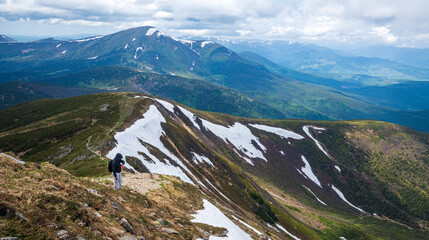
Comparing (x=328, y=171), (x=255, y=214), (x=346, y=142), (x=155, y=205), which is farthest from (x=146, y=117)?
(x=346, y=142)

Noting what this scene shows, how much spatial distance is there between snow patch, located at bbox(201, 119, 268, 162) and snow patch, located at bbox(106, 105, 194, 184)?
6099 cm

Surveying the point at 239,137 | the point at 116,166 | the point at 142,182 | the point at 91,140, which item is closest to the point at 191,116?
the point at 239,137

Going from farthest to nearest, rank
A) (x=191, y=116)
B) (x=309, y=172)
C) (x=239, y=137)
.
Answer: (x=309, y=172)
(x=239, y=137)
(x=191, y=116)

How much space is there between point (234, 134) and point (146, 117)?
7932 cm

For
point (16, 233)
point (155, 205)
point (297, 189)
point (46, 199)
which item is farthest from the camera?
point (297, 189)

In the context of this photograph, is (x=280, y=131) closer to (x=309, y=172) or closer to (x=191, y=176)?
(x=309, y=172)

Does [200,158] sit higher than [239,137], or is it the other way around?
[200,158]

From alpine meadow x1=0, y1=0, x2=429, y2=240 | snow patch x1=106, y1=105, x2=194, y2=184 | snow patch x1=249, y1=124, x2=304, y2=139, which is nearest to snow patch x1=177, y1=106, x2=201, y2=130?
alpine meadow x1=0, y1=0, x2=429, y2=240

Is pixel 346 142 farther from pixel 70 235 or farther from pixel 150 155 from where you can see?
pixel 70 235

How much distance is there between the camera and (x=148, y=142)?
2638 inches

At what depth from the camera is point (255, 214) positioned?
232 feet

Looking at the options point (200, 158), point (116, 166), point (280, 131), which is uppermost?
point (116, 166)

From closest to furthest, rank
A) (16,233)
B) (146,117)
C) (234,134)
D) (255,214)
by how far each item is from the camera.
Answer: (16,233) < (255,214) < (146,117) < (234,134)

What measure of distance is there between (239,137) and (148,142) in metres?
94.4
